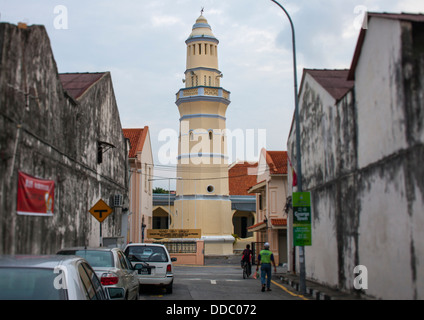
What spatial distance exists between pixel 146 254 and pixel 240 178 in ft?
161

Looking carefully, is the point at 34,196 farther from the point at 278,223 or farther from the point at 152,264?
the point at 278,223

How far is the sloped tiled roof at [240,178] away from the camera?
2613 inches

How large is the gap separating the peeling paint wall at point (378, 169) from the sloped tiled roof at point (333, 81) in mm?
427

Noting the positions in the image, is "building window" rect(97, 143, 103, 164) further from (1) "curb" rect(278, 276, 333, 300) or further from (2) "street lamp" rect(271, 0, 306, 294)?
(1) "curb" rect(278, 276, 333, 300)

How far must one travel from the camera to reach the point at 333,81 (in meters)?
22.7

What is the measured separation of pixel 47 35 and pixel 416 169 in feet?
37.6

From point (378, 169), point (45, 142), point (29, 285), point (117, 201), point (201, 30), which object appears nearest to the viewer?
point (29, 285)

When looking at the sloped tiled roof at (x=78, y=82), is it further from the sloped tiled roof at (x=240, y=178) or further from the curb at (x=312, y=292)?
the sloped tiled roof at (x=240, y=178)

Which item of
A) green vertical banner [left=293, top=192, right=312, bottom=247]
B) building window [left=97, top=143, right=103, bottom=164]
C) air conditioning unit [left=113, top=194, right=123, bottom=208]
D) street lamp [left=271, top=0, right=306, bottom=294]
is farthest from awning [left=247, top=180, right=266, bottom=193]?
green vertical banner [left=293, top=192, right=312, bottom=247]

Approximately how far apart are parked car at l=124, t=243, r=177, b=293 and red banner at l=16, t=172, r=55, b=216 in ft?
10.3

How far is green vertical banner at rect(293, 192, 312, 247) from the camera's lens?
778 inches

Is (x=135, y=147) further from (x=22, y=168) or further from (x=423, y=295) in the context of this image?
(x=423, y=295)

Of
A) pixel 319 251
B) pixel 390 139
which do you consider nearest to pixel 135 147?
pixel 319 251

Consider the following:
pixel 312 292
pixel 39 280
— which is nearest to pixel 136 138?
pixel 312 292
